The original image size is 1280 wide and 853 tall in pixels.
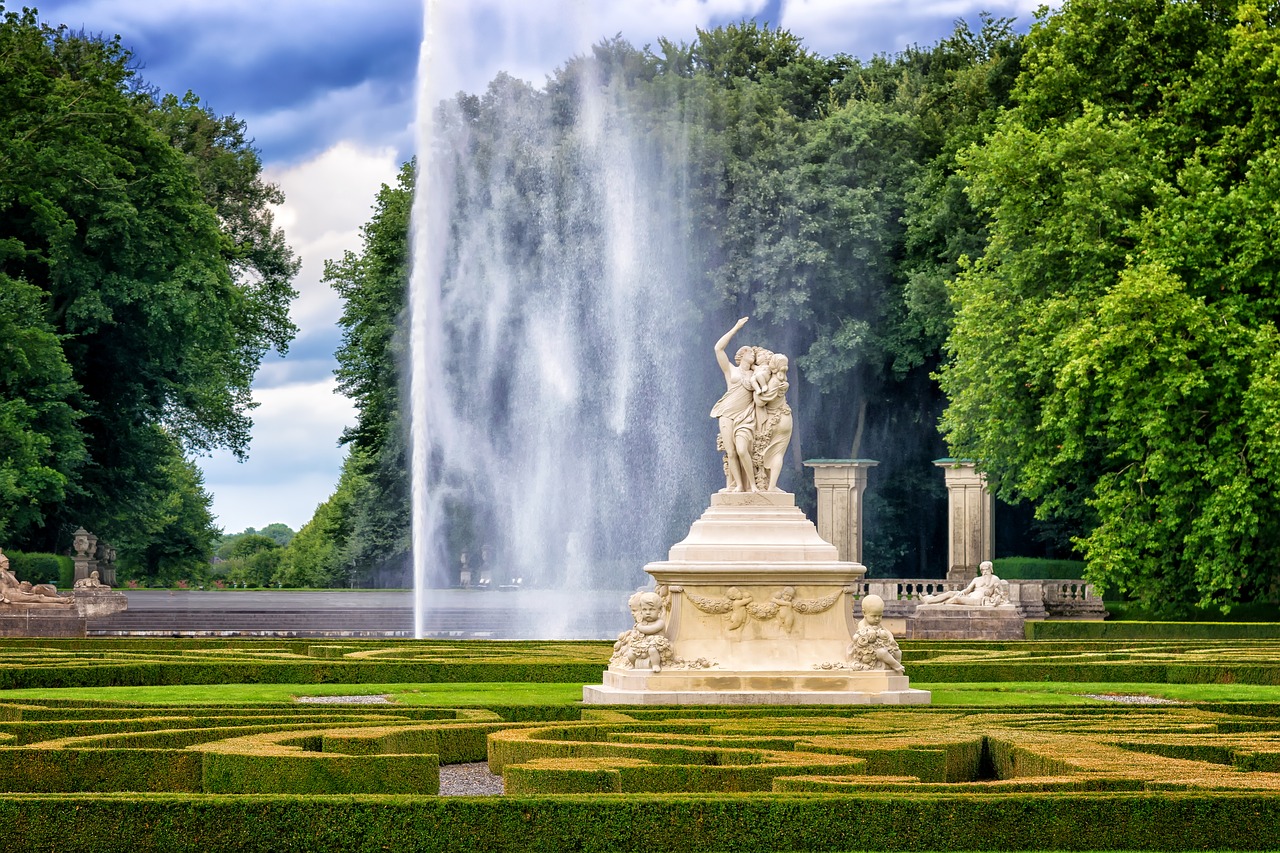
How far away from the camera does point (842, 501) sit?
46.6m

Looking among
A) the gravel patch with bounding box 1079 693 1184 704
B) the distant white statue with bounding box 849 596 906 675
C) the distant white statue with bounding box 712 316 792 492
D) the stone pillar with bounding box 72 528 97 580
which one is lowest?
the gravel patch with bounding box 1079 693 1184 704

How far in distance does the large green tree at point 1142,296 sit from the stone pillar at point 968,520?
23.7 feet

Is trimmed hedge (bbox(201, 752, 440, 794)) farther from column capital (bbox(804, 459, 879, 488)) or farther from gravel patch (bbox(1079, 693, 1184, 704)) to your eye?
column capital (bbox(804, 459, 879, 488))

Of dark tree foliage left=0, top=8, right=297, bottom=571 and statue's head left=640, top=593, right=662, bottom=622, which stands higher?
dark tree foliage left=0, top=8, right=297, bottom=571

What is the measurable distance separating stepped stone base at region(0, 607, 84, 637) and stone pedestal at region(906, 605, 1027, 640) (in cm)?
1563

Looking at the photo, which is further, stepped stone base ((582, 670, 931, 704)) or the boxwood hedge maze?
stepped stone base ((582, 670, 931, 704))

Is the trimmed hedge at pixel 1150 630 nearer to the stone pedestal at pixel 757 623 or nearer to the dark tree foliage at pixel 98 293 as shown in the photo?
the stone pedestal at pixel 757 623

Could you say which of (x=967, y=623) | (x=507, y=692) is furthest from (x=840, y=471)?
(x=507, y=692)

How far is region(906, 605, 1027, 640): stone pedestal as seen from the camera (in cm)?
3428

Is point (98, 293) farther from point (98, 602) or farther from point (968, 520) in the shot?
point (968, 520)

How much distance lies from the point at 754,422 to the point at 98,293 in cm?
2740

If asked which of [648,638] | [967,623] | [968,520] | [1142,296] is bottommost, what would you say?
[967,623]

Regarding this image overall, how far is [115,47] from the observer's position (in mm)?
44750

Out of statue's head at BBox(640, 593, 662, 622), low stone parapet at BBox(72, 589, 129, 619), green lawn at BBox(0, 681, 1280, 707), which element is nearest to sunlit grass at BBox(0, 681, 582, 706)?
green lawn at BBox(0, 681, 1280, 707)
